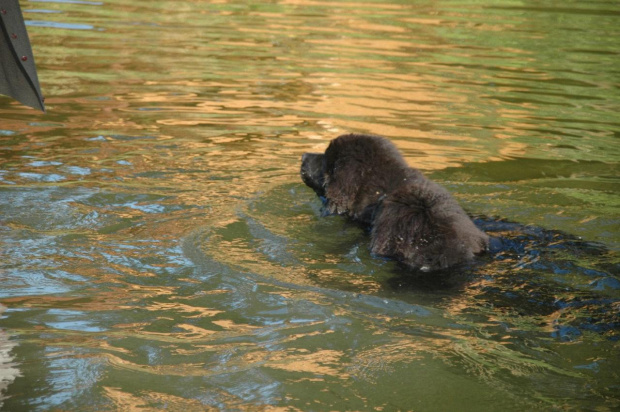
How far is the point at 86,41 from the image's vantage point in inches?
547

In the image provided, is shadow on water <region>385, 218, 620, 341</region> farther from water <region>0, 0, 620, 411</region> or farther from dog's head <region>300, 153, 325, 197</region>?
dog's head <region>300, 153, 325, 197</region>

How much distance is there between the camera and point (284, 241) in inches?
229

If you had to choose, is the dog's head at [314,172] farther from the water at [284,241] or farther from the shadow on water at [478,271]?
Answer: the shadow on water at [478,271]

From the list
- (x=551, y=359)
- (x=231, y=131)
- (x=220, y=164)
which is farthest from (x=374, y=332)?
(x=231, y=131)

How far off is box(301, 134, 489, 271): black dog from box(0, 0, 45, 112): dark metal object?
232cm

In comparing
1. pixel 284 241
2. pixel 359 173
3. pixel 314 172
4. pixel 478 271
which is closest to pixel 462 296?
pixel 478 271

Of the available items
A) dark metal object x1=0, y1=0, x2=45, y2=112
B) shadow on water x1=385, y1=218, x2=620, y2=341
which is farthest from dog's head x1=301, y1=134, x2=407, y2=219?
dark metal object x1=0, y1=0, x2=45, y2=112

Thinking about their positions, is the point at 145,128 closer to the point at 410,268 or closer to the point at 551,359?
the point at 410,268

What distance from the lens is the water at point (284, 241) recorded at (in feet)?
12.5

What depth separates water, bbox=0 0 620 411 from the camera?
380 centimetres

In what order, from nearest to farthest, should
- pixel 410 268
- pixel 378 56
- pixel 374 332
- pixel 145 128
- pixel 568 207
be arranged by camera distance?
pixel 374 332 < pixel 410 268 < pixel 568 207 < pixel 145 128 < pixel 378 56

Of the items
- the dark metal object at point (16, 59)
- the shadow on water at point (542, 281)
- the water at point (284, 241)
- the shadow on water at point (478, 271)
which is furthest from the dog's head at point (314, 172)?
the dark metal object at point (16, 59)

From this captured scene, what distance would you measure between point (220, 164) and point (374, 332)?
378 cm

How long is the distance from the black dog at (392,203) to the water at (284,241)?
162 millimetres
